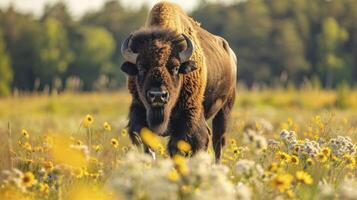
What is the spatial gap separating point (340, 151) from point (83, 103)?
24248 millimetres

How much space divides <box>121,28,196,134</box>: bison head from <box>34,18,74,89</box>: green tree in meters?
58.2

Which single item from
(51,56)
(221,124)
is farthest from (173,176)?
(51,56)

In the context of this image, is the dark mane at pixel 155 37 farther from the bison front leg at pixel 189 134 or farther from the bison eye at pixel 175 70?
the bison front leg at pixel 189 134

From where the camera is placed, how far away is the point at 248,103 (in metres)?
29.2

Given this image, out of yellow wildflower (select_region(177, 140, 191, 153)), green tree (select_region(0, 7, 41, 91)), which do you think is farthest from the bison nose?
green tree (select_region(0, 7, 41, 91))

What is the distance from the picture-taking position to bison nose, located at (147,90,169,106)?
27.6 feet

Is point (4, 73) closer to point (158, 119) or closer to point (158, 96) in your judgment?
point (158, 119)

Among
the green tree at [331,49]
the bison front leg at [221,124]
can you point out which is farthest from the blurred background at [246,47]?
the bison front leg at [221,124]

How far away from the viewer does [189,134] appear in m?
9.22

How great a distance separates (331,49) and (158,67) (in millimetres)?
60779

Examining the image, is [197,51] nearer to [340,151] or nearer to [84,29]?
[340,151]

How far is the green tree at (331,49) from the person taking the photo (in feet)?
218

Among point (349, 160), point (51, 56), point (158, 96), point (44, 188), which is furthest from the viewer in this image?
point (51, 56)

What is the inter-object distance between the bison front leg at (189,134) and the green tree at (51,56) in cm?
5821
